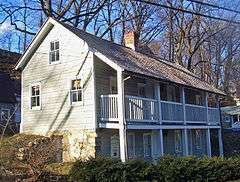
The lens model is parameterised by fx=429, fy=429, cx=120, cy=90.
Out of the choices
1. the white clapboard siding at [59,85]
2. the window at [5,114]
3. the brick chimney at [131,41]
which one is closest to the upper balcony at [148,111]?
the white clapboard siding at [59,85]

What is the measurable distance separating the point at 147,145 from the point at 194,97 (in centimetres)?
1033

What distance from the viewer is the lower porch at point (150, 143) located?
25016 mm

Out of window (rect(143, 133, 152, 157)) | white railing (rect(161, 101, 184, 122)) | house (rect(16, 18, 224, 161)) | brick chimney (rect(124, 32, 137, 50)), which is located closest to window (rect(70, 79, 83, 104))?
house (rect(16, 18, 224, 161))

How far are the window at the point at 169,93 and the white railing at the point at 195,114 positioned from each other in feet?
6.88

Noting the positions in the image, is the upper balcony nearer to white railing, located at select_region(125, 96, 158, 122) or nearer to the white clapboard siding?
white railing, located at select_region(125, 96, 158, 122)

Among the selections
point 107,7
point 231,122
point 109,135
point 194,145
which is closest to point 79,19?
point 107,7

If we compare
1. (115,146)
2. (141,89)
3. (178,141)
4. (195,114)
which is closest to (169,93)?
(195,114)

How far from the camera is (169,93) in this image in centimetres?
3259

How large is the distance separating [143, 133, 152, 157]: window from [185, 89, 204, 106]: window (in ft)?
26.6

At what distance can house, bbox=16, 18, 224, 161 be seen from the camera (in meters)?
23.8

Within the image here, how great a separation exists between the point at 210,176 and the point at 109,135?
729cm

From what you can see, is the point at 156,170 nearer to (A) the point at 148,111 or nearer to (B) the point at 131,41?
(A) the point at 148,111

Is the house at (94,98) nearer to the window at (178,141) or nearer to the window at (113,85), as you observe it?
the window at (113,85)

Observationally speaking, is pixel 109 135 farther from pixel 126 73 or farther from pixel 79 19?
pixel 79 19
